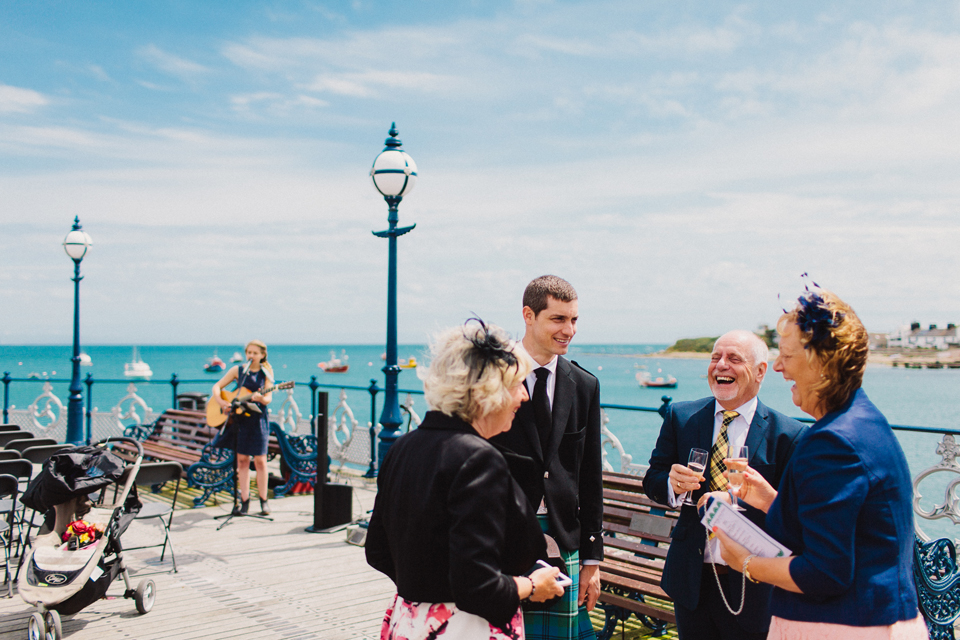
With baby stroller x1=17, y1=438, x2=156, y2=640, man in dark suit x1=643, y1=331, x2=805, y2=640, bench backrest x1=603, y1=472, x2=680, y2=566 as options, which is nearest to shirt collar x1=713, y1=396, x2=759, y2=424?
man in dark suit x1=643, y1=331, x2=805, y2=640

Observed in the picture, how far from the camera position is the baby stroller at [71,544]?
4.41 metres

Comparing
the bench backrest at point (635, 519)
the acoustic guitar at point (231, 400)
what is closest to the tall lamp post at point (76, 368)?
the acoustic guitar at point (231, 400)

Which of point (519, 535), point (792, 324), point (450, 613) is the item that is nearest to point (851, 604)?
point (792, 324)

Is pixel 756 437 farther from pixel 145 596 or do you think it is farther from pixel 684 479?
pixel 145 596

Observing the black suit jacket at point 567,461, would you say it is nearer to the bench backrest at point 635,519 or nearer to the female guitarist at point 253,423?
the bench backrest at point 635,519

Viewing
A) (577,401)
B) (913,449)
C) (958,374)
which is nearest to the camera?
(577,401)

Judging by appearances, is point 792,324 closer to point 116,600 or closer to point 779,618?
point 779,618

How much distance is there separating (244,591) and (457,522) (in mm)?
4326

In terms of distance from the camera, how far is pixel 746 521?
217 centimetres

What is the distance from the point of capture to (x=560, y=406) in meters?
2.96

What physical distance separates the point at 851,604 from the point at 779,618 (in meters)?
0.25

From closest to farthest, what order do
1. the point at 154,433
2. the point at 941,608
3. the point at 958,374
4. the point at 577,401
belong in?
the point at 577,401
the point at 941,608
the point at 154,433
the point at 958,374

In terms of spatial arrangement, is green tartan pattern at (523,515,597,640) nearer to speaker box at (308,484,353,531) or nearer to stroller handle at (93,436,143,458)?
stroller handle at (93,436,143,458)

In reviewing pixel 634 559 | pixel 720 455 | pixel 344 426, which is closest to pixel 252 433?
pixel 344 426
